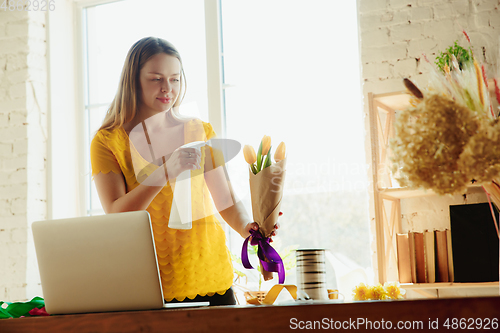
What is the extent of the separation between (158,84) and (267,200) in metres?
0.87

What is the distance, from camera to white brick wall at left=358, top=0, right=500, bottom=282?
2.35 m

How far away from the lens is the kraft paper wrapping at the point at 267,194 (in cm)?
110

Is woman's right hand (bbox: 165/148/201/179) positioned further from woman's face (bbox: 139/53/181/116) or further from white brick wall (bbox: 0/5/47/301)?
white brick wall (bbox: 0/5/47/301)

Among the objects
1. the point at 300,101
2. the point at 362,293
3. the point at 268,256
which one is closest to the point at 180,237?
the point at 268,256

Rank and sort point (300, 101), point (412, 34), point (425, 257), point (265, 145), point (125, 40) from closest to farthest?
1. point (265, 145)
2. point (425, 257)
3. point (412, 34)
4. point (300, 101)
5. point (125, 40)

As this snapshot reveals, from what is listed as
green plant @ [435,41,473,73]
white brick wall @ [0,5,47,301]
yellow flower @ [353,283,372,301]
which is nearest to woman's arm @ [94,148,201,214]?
yellow flower @ [353,283,372,301]

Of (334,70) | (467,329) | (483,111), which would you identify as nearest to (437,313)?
(467,329)

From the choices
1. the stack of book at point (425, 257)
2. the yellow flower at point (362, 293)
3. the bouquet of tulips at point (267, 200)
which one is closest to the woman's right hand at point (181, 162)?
the bouquet of tulips at point (267, 200)

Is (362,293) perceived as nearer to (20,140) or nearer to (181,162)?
(181,162)

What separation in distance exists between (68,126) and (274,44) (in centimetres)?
146

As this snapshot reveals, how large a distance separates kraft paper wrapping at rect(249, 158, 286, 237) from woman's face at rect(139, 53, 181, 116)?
766 millimetres

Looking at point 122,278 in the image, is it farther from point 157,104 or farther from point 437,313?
point 157,104

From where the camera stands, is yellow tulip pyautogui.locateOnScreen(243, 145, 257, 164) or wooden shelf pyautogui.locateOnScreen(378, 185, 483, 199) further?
wooden shelf pyautogui.locateOnScreen(378, 185, 483, 199)

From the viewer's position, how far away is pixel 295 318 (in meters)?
0.71
